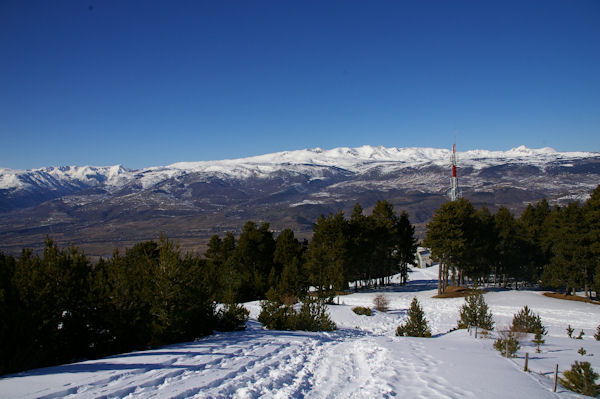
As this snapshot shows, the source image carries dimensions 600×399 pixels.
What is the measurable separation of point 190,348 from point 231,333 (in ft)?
12.4

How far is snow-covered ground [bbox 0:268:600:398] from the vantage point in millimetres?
7277

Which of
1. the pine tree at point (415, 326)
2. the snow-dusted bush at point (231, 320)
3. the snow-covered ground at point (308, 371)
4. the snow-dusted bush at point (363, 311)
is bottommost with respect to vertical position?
the snow-dusted bush at point (363, 311)

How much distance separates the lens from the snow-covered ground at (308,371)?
7277 mm

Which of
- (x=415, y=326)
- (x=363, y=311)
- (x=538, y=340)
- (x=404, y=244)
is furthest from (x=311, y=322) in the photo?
(x=404, y=244)

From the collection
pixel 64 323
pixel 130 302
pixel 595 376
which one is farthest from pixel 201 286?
pixel 595 376

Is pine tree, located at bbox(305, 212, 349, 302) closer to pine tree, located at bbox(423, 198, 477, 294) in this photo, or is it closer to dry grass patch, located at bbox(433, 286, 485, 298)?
pine tree, located at bbox(423, 198, 477, 294)

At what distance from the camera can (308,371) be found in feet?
30.4

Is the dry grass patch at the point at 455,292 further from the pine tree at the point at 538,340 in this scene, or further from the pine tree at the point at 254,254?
the pine tree at the point at 538,340

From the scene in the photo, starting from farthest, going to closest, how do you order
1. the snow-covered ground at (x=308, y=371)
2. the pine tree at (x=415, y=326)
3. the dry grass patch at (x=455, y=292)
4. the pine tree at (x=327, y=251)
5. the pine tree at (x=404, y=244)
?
the pine tree at (x=404, y=244) < the pine tree at (x=327, y=251) < the dry grass patch at (x=455, y=292) < the pine tree at (x=415, y=326) < the snow-covered ground at (x=308, y=371)

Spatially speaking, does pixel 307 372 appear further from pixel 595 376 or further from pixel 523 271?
pixel 523 271

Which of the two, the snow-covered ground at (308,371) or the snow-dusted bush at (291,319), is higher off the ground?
the snow-covered ground at (308,371)

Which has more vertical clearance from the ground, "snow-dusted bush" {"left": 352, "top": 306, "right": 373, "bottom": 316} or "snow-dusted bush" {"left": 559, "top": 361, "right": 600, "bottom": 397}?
"snow-dusted bush" {"left": 559, "top": 361, "right": 600, "bottom": 397}

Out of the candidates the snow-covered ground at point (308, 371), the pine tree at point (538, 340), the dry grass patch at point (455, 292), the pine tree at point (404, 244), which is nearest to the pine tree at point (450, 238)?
the dry grass patch at point (455, 292)

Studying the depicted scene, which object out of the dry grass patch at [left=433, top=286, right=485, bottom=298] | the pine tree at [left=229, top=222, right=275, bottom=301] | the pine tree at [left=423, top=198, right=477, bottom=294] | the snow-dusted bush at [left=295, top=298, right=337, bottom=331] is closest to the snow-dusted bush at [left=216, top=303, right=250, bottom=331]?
the snow-dusted bush at [left=295, top=298, right=337, bottom=331]
